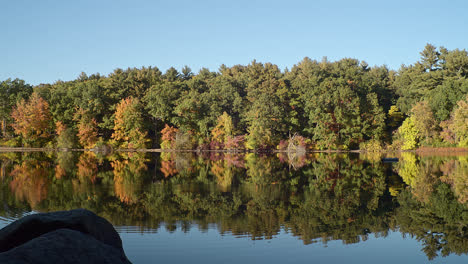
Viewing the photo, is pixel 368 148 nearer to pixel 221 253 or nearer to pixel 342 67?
pixel 342 67

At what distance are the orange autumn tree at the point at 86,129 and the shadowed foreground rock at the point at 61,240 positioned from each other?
49.9 m

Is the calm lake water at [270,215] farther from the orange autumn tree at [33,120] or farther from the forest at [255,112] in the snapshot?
the orange autumn tree at [33,120]

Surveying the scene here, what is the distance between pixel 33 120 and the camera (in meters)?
52.4

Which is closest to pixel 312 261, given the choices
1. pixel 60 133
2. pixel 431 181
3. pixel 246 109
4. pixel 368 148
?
pixel 431 181

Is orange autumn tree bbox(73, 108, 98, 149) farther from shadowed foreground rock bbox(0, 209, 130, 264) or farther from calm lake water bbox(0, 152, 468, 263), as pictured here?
shadowed foreground rock bbox(0, 209, 130, 264)

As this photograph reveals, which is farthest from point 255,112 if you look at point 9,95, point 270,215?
point 270,215

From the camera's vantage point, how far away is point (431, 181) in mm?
16344

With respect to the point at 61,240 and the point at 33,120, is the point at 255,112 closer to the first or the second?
the point at 33,120

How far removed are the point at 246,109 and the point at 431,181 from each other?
38043mm

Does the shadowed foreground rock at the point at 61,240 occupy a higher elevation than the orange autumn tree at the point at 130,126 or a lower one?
lower

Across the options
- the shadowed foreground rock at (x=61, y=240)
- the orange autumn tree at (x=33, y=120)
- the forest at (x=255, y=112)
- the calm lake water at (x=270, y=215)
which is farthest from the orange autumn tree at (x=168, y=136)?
the shadowed foreground rock at (x=61, y=240)

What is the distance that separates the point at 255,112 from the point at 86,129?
70.6ft

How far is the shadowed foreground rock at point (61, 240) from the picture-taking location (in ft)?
11.0

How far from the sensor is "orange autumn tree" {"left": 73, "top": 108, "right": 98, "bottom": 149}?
170 ft
